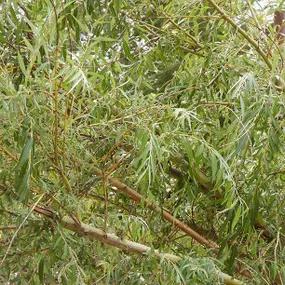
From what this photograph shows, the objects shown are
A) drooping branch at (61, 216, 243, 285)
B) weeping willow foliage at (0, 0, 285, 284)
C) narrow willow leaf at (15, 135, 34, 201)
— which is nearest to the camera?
narrow willow leaf at (15, 135, 34, 201)

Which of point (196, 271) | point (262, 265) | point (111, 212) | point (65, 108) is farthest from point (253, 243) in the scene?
point (65, 108)

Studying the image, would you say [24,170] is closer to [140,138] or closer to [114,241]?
[140,138]

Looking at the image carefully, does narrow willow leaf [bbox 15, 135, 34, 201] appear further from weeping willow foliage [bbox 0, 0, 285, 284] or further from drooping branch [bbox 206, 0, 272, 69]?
drooping branch [bbox 206, 0, 272, 69]

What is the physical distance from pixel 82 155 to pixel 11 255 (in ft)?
1.40

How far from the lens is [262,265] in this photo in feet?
5.40

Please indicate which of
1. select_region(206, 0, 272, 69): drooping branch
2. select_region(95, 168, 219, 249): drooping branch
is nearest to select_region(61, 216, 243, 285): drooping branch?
select_region(95, 168, 219, 249): drooping branch

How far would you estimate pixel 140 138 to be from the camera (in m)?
1.35

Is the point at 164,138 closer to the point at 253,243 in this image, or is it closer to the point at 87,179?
the point at 87,179

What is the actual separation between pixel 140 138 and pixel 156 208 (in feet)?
1.52

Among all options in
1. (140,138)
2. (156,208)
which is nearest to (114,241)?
(156,208)

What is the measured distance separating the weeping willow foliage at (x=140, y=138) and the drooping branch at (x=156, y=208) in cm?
2

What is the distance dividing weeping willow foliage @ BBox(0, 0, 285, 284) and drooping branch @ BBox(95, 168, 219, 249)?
2cm

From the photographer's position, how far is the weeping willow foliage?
1.33 m

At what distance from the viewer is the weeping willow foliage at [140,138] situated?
1328 millimetres
